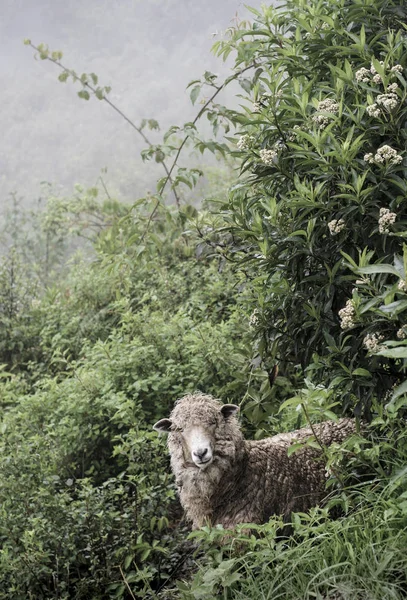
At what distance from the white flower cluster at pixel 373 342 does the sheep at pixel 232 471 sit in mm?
900

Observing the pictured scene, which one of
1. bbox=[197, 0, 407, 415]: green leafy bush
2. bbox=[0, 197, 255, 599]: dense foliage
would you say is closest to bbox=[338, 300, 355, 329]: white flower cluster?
bbox=[197, 0, 407, 415]: green leafy bush

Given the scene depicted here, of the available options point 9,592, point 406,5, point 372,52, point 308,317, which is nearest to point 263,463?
point 308,317

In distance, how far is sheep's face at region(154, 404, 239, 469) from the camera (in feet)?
12.1

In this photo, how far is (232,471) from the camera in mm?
3852

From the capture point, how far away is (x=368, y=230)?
11.0 ft

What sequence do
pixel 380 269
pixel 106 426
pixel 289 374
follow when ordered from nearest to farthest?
pixel 380 269 < pixel 289 374 < pixel 106 426

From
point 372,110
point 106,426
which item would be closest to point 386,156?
point 372,110

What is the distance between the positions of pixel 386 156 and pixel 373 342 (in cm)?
79

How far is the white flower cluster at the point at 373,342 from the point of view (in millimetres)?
2951

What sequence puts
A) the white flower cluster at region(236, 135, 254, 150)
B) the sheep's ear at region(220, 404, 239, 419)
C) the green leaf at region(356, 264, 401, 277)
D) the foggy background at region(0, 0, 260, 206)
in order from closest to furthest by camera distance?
the green leaf at region(356, 264, 401, 277) → the white flower cluster at region(236, 135, 254, 150) → the sheep's ear at region(220, 404, 239, 419) → the foggy background at region(0, 0, 260, 206)

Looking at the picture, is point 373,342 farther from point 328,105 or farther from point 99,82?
point 99,82

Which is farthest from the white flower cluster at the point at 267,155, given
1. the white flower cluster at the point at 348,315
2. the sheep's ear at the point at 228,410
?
the sheep's ear at the point at 228,410

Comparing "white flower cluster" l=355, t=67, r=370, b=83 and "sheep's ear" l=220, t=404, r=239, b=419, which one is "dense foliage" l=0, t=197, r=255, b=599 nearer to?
"sheep's ear" l=220, t=404, r=239, b=419

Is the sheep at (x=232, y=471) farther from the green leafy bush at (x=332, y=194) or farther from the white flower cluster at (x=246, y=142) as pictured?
the white flower cluster at (x=246, y=142)
